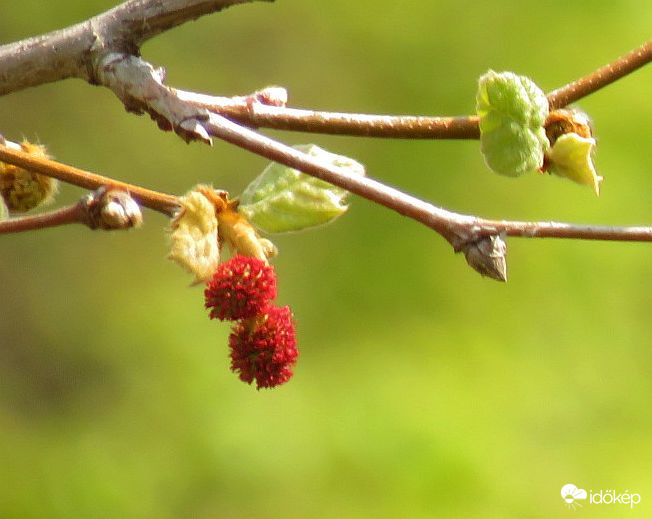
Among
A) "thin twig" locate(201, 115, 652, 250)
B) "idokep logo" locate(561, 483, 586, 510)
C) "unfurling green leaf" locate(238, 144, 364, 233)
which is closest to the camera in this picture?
"thin twig" locate(201, 115, 652, 250)

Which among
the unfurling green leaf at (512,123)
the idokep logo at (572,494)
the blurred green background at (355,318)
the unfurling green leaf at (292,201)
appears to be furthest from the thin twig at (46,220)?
the idokep logo at (572,494)

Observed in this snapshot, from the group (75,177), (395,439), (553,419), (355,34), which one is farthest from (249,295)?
(355,34)

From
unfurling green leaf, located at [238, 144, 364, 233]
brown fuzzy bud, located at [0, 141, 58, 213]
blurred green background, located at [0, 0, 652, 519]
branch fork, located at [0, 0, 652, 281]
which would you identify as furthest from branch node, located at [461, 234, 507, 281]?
blurred green background, located at [0, 0, 652, 519]

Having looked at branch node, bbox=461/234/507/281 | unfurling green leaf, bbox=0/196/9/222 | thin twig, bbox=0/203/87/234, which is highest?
branch node, bbox=461/234/507/281

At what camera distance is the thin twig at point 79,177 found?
21.5 inches

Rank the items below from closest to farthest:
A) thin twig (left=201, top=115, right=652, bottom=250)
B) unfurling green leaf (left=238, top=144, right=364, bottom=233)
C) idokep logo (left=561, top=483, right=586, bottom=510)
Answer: thin twig (left=201, top=115, right=652, bottom=250) < unfurling green leaf (left=238, top=144, right=364, bottom=233) < idokep logo (left=561, top=483, right=586, bottom=510)

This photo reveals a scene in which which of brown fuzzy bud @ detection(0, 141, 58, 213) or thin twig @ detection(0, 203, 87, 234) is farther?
brown fuzzy bud @ detection(0, 141, 58, 213)

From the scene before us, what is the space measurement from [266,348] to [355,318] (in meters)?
1.25

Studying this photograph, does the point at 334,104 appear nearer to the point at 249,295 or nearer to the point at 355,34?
the point at 355,34

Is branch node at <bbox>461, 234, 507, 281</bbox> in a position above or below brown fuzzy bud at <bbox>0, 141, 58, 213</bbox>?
above

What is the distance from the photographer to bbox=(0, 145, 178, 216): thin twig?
0.55 metres

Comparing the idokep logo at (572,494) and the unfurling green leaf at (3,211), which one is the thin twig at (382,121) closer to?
the unfurling green leaf at (3,211)

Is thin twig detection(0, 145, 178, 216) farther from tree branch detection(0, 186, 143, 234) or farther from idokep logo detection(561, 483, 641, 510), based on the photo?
idokep logo detection(561, 483, 641, 510)

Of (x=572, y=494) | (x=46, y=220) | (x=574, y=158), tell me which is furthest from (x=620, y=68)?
(x=572, y=494)
